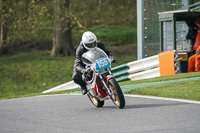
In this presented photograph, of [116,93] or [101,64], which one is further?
[101,64]

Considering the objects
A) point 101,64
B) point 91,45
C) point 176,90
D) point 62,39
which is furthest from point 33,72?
point 101,64

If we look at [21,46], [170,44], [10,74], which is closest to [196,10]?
[170,44]

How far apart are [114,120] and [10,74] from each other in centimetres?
1896

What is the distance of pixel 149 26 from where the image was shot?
1741cm

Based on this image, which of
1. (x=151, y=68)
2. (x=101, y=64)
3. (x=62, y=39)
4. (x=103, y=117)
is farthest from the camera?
(x=62, y=39)

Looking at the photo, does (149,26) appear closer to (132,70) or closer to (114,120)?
(132,70)

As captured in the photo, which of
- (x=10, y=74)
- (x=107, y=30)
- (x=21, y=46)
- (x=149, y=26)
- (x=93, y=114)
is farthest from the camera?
(x=107, y=30)

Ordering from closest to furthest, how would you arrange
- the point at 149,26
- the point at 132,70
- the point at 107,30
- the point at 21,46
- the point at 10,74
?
the point at 132,70
the point at 149,26
the point at 10,74
the point at 21,46
the point at 107,30

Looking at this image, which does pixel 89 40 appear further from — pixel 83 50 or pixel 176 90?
pixel 176 90

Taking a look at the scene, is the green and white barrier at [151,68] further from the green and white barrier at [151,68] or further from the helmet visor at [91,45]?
the helmet visor at [91,45]

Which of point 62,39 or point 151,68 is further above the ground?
point 151,68

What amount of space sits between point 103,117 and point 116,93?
0.71 m

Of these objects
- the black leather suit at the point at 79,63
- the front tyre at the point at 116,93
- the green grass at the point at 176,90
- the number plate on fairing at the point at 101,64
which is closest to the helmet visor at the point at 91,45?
the black leather suit at the point at 79,63

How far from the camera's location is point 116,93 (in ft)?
29.5
